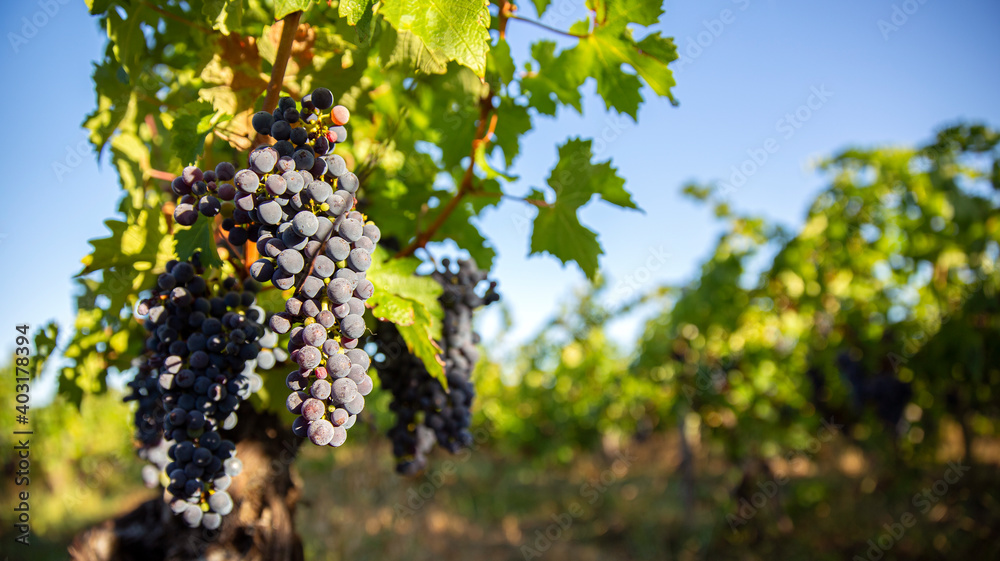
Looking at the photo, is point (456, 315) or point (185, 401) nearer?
point (185, 401)

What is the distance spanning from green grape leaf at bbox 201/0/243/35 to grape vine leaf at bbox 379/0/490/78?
0.41m

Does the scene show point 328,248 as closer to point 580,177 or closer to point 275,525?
point 580,177

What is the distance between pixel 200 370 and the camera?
1.37 metres

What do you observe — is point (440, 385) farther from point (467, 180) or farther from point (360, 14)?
point (360, 14)

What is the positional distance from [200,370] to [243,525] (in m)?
0.61

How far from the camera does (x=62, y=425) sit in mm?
9672

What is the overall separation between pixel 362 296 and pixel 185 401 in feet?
2.20

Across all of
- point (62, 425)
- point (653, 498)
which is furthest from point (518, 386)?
point (62, 425)

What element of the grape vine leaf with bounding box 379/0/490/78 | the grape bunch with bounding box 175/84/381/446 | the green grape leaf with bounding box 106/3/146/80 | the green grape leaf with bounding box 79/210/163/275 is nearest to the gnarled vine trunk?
the green grape leaf with bounding box 79/210/163/275

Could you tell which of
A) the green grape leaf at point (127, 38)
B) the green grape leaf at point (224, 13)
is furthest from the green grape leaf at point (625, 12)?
the green grape leaf at point (127, 38)

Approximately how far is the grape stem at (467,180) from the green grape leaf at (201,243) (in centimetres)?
60

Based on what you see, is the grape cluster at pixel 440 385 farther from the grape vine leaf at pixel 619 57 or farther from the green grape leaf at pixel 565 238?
the grape vine leaf at pixel 619 57

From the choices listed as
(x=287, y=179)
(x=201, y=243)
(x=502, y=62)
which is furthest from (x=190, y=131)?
(x=502, y=62)

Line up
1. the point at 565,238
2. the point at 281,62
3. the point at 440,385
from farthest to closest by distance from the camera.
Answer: the point at 440,385, the point at 565,238, the point at 281,62
